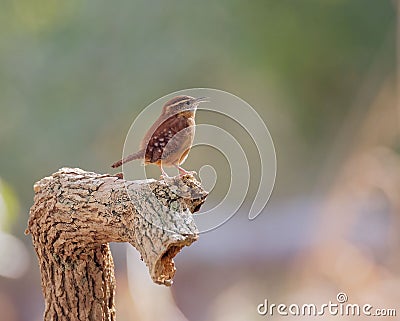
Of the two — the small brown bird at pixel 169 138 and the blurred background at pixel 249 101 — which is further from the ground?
the blurred background at pixel 249 101

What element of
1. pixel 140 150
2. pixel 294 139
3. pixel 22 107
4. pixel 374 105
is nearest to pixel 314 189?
pixel 294 139

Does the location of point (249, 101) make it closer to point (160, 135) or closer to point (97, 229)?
point (160, 135)

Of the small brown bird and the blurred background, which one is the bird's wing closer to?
the small brown bird

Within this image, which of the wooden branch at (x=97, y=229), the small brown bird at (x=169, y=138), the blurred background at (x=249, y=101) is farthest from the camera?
the blurred background at (x=249, y=101)

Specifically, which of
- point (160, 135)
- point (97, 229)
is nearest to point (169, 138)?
point (160, 135)

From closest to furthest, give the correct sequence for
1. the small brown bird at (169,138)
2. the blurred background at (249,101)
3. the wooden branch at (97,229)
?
the wooden branch at (97,229)
the small brown bird at (169,138)
the blurred background at (249,101)

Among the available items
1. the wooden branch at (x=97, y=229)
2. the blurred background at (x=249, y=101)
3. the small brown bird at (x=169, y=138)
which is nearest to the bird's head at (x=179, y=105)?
the small brown bird at (x=169, y=138)

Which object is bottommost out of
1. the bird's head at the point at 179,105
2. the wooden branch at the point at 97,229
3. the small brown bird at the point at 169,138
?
the wooden branch at the point at 97,229

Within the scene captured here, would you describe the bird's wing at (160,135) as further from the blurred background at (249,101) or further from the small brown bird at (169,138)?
the blurred background at (249,101)
